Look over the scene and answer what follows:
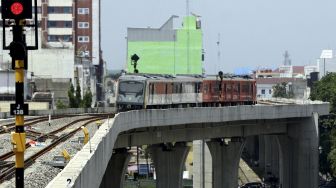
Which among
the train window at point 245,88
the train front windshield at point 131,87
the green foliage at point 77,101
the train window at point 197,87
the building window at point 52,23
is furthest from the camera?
the building window at point 52,23

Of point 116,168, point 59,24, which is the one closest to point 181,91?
point 116,168

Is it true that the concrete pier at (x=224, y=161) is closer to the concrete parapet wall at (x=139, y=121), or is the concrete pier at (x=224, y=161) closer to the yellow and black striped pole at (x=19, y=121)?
the concrete parapet wall at (x=139, y=121)

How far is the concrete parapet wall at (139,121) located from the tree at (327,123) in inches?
848

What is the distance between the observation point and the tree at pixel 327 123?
103 m

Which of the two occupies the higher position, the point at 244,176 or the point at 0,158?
the point at 0,158

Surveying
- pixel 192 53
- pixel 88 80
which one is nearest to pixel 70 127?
pixel 88 80

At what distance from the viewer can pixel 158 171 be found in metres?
67.9

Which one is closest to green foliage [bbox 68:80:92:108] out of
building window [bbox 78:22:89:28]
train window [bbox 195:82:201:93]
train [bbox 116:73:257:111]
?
train [bbox 116:73:257:111]

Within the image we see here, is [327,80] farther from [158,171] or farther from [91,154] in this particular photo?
[91,154]

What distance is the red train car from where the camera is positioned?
2842 inches

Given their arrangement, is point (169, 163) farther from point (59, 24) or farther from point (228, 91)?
point (59, 24)

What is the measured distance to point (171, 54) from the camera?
15638 centimetres

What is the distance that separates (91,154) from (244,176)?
92.8 metres

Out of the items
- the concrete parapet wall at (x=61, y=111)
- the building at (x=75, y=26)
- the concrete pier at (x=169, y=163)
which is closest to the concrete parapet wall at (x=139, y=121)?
the concrete pier at (x=169, y=163)
